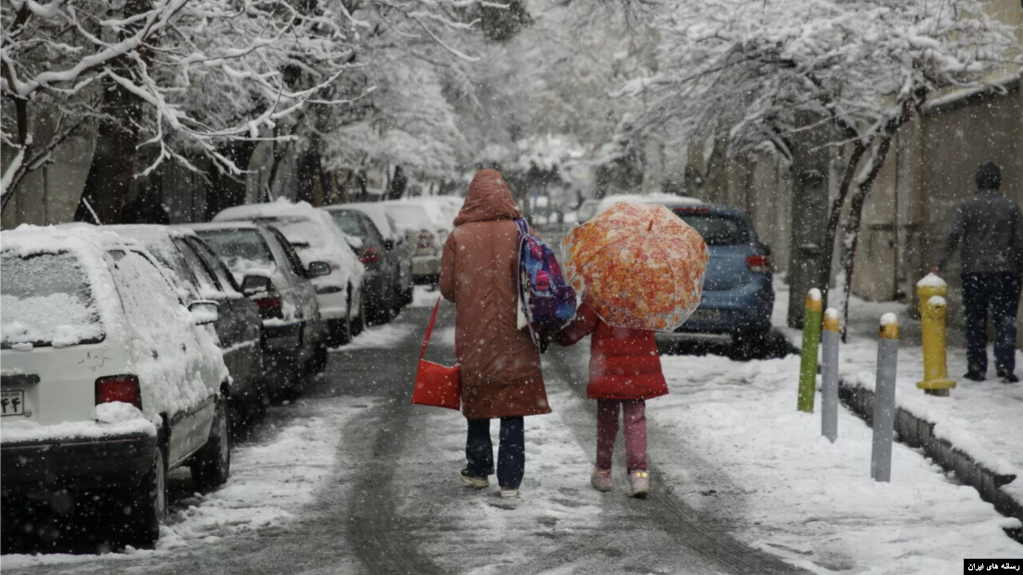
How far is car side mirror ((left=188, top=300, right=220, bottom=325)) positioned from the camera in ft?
24.7

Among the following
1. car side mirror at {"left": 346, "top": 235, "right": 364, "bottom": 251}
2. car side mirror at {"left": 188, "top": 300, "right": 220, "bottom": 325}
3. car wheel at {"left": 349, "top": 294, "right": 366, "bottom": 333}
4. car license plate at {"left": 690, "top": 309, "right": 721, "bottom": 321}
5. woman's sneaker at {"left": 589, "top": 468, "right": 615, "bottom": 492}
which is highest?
car side mirror at {"left": 346, "top": 235, "right": 364, "bottom": 251}

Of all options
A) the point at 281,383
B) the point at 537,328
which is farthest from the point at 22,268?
the point at 281,383

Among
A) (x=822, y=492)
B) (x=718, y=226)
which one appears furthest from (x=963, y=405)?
(x=718, y=226)

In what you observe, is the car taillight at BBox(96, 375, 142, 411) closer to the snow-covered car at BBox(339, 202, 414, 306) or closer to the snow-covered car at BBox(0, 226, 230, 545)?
the snow-covered car at BBox(0, 226, 230, 545)

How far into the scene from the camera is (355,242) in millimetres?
18312

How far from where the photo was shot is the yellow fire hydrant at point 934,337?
33.9ft

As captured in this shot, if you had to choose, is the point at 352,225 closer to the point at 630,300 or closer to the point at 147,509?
the point at 630,300

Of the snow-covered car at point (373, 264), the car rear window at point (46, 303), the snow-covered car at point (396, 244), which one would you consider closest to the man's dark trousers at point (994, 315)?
the car rear window at point (46, 303)

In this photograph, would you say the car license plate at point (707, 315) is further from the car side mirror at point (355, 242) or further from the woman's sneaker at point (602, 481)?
the woman's sneaker at point (602, 481)

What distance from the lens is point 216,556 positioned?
621 centimetres

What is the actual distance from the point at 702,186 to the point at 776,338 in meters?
19.9

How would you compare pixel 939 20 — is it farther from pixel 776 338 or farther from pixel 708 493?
pixel 708 493

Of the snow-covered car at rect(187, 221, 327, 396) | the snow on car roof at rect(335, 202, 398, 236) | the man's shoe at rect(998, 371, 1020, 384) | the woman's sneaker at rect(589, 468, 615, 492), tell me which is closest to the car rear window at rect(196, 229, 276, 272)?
the snow-covered car at rect(187, 221, 327, 396)

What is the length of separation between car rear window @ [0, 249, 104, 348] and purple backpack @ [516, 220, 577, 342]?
2262mm
